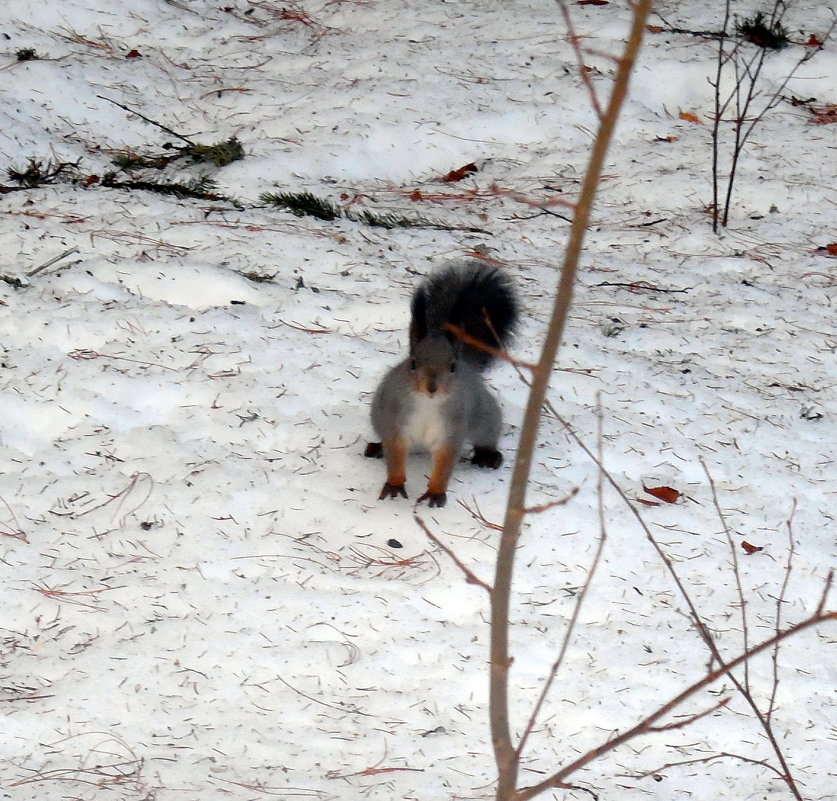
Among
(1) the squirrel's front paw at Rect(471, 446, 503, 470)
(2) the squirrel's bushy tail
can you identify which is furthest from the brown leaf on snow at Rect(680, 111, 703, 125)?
(1) the squirrel's front paw at Rect(471, 446, 503, 470)

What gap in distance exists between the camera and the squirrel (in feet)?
10.8

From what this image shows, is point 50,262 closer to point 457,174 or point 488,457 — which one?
point 488,457

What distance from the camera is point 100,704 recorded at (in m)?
2.63

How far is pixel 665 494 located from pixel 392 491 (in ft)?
2.81

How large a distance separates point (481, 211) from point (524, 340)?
3.84ft

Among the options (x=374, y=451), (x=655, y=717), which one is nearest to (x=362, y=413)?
(x=374, y=451)

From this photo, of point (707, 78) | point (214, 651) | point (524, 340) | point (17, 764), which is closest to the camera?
point (17, 764)

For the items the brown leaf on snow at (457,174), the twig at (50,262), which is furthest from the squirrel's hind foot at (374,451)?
the brown leaf on snow at (457,174)

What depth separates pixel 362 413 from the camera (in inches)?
149

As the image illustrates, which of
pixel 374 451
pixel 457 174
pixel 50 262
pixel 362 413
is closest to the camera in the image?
pixel 374 451

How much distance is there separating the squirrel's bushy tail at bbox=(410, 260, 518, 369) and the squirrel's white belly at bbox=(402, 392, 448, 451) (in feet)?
0.65

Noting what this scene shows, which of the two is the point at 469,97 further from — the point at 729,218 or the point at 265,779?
the point at 265,779

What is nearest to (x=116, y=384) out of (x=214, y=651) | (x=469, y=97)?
(x=214, y=651)

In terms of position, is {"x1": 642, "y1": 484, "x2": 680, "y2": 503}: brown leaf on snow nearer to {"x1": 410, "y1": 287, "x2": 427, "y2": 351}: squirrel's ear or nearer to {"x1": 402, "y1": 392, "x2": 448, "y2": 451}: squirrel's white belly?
{"x1": 402, "y1": 392, "x2": 448, "y2": 451}: squirrel's white belly
